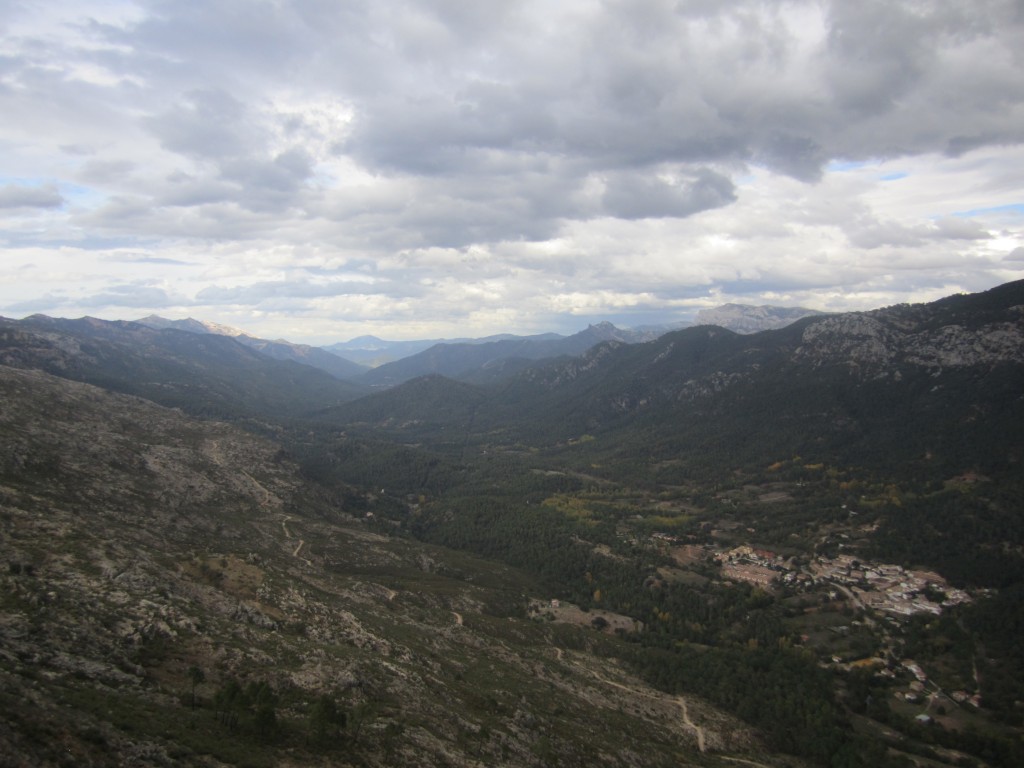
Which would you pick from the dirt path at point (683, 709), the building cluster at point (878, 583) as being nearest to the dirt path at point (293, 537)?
the dirt path at point (683, 709)

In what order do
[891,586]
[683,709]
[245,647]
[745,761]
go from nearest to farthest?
[245,647] < [745,761] < [683,709] < [891,586]

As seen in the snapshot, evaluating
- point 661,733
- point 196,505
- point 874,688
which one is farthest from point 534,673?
point 196,505

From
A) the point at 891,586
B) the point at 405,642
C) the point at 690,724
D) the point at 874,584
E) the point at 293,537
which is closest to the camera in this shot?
the point at 405,642

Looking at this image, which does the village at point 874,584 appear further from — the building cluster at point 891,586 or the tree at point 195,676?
the tree at point 195,676

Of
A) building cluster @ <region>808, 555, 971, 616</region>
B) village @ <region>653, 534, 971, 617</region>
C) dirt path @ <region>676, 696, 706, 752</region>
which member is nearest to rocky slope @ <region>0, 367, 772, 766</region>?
dirt path @ <region>676, 696, 706, 752</region>

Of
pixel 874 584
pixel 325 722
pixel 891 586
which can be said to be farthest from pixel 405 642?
pixel 891 586

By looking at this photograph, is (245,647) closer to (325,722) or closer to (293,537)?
(325,722)

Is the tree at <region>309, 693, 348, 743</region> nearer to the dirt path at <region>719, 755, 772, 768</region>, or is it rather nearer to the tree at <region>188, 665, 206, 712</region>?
the tree at <region>188, 665, 206, 712</region>

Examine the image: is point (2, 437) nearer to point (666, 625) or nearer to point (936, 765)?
point (666, 625)

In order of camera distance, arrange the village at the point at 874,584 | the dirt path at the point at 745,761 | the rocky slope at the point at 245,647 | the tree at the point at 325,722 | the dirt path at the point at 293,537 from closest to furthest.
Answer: the rocky slope at the point at 245,647, the tree at the point at 325,722, the dirt path at the point at 745,761, the dirt path at the point at 293,537, the village at the point at 874,584
